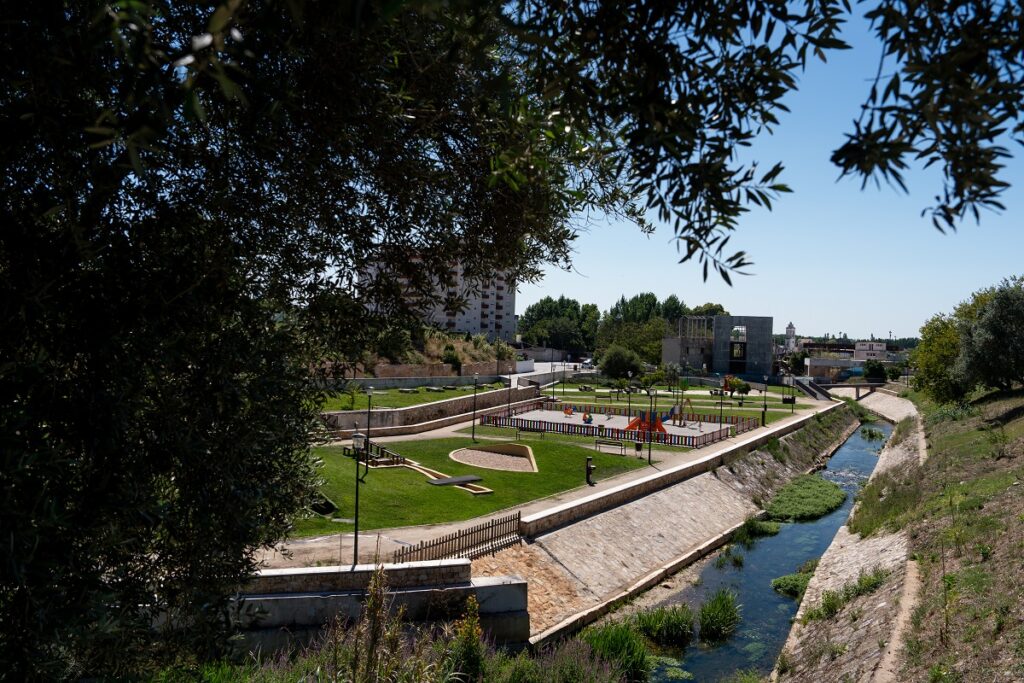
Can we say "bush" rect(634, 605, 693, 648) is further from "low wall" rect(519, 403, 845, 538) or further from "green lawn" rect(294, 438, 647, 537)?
"green lawn" rect(294, 438, 647, 537)

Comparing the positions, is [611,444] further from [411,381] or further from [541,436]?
[411,381]

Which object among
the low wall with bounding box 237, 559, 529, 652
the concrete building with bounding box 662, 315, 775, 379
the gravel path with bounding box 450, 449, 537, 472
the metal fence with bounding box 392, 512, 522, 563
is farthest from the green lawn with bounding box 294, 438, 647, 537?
the concrete building with bounding box 662, 315, 775, 379

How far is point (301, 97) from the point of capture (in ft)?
15.0

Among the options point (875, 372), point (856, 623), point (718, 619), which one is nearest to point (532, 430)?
point (718, 619)

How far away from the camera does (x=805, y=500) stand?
32750 mm

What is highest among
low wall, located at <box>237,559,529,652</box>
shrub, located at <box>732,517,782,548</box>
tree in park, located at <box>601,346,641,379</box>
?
tree in park, located at <box>601,346,641,379</box>

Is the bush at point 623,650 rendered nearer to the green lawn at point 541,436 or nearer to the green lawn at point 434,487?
the green lawn at point 434,487

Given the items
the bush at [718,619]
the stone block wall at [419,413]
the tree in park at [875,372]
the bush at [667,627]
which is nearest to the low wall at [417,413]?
the stone block wall at [419,413]

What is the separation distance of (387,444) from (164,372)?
2862 centimetres

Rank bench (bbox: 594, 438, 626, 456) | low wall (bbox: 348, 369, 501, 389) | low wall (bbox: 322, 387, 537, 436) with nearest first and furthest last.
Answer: low wall (bbox: 322, 387, 537, 436)
bench (bbox: 594, 438, 626, 456)
low wall (bbox: 348, 369, 501, 389)

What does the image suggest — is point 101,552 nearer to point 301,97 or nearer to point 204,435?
point 204,435

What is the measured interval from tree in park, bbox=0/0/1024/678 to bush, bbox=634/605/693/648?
1479 centimetres

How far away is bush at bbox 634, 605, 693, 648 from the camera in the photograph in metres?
18.1

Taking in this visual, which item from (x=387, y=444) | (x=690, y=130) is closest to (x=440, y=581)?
(x=690, y=130)
